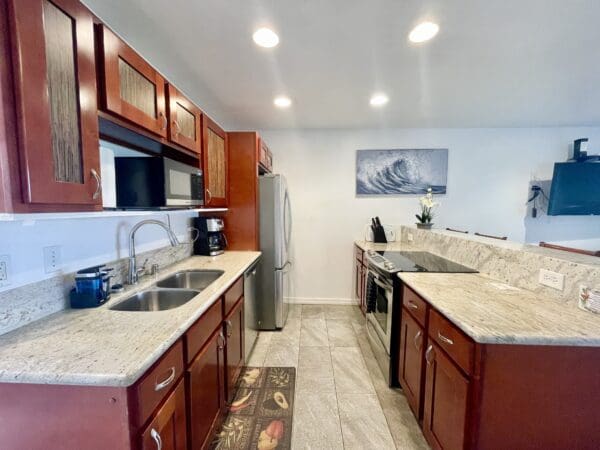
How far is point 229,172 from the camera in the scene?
266 cm

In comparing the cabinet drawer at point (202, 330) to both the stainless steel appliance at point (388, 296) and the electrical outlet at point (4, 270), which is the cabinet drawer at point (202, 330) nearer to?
the electrical outlet at point (4, 270)

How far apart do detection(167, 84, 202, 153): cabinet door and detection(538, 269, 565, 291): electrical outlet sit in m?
2.28

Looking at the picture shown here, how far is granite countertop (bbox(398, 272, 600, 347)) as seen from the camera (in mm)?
971

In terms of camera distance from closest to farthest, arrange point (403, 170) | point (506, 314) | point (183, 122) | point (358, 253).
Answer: point (506, 314) → point (183, 122) → point (358, 253) → point (403, 170)

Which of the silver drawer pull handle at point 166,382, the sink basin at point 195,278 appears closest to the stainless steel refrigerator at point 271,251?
the sink basin at point 195,278

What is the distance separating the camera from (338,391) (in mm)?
1930

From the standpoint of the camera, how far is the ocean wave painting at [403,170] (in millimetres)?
3521

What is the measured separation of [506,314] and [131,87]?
6.76 ft

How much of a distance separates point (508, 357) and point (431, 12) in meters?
1.76

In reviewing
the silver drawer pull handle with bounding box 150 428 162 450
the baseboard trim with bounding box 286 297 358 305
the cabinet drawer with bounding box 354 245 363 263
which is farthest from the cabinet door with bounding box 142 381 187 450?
the baseboard trim with bounding box 286 297 358 305

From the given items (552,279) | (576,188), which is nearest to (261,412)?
(552,279)

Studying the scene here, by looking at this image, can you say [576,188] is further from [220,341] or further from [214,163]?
[220,341]

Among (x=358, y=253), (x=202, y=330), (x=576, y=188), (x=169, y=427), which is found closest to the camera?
(x=169, y=427)

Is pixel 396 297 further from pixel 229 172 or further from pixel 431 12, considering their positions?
pixel 229 172
